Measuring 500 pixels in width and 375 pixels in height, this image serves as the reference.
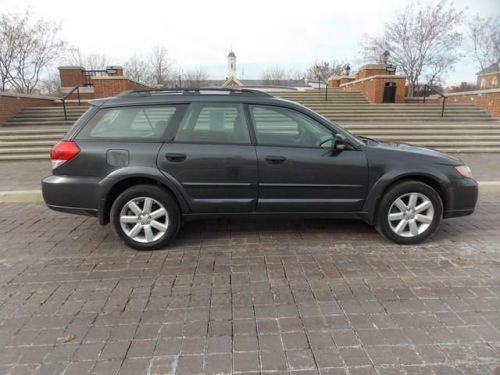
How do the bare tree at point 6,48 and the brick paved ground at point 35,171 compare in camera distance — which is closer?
the brick paved ground at point 35,171

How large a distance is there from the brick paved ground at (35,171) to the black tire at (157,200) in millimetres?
3733

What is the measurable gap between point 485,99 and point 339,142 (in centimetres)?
1406

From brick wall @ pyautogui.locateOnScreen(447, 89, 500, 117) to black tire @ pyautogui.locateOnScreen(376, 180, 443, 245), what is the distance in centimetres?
1255

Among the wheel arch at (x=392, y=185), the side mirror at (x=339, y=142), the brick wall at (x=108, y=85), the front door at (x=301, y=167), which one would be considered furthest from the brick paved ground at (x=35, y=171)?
the brick wall at (x=108, y=85)

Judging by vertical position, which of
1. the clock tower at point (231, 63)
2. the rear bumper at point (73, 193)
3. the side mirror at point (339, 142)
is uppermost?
the clock tower at point (231, 63)

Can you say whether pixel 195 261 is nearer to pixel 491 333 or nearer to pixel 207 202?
pixel 207 202

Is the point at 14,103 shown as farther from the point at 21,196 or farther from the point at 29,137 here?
the point at 21,196

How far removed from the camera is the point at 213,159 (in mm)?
3936

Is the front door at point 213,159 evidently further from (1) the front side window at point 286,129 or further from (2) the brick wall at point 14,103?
(2) the brick wall at point 14,103

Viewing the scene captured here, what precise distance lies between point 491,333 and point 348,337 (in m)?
1.01

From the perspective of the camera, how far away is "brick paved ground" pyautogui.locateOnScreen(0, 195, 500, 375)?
235 centimetres

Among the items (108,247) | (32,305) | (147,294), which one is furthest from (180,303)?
(108,247)

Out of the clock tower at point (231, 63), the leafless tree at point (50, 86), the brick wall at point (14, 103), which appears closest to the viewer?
the brick wall at point (14, 103)

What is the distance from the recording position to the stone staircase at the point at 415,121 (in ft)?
35.2
